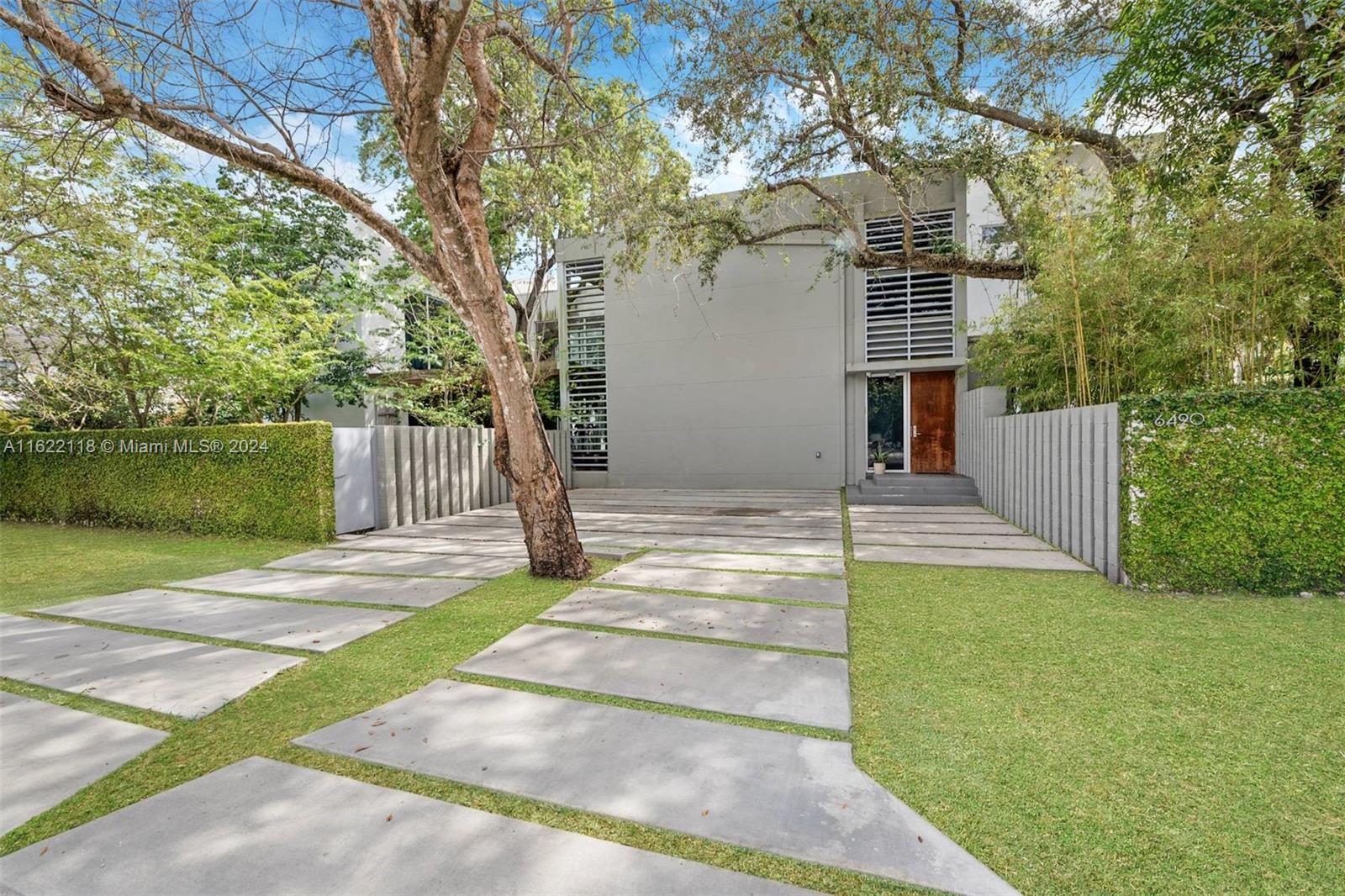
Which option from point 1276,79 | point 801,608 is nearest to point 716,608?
point 801,608

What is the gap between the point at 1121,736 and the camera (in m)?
1.92

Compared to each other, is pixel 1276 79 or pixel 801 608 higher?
pixel 1276 79

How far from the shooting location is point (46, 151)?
3.68m

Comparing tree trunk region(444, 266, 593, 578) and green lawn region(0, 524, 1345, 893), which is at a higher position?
tree trunk region(444, 266, 593, 578)

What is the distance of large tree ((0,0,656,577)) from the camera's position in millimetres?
2854

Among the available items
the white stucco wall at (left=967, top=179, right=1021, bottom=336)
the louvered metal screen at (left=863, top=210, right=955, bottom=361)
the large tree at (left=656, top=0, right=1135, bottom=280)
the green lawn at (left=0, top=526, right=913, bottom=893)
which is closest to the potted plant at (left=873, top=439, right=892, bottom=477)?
the louvered metal screen at (left=863, top=210, right=955, bottom=361)

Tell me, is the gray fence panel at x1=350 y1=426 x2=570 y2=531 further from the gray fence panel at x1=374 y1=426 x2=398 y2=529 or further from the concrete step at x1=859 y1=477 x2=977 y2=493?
the concrete step at x1=859 y1=477 x2=977 y2=493

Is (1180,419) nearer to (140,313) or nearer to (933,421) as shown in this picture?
(933,421)

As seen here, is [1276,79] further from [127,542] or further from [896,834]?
[127,542]

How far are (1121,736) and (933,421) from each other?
857 centimetres

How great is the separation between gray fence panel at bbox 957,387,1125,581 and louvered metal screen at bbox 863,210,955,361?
214 cm

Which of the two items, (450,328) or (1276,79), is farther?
(450,328)

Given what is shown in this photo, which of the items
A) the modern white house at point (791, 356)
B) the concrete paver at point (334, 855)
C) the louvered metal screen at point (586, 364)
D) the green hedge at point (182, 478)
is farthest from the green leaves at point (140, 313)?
the concrete paver at point (334, 855)

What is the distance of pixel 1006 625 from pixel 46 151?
6.95 metres
